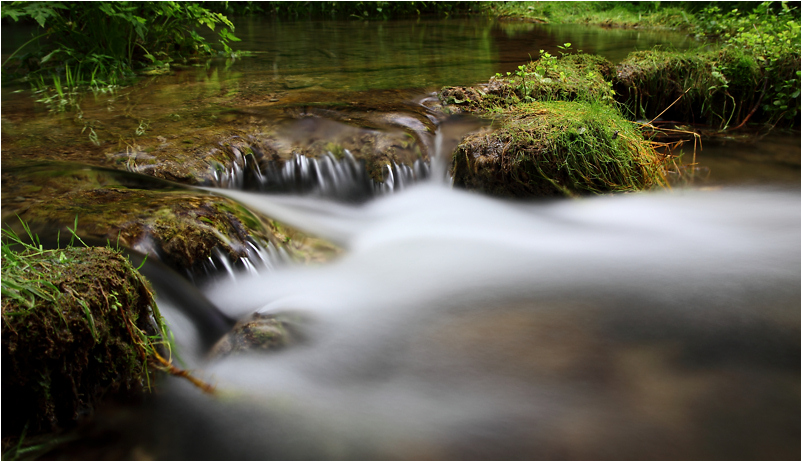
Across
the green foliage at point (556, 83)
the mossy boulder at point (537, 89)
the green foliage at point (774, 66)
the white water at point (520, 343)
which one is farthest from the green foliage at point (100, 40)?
the green foliage at point (774, 66)

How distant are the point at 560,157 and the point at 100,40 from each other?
5.20 m

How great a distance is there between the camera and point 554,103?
4.50m

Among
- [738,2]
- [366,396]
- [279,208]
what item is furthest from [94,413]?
[738,2]

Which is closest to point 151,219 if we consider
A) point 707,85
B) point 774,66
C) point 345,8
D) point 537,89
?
point 537,89

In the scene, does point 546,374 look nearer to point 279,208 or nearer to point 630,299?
point 630,299

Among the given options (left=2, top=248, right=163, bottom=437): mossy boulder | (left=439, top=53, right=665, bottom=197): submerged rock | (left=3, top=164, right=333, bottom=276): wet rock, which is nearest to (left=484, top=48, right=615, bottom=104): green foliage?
(left=439, top=53, right=665, bottom=197): submerged rock

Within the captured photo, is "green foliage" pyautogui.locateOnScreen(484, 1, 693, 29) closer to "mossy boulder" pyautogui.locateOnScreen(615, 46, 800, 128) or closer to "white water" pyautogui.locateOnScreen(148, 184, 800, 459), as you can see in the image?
"mossy boulder" pyautogui.locateOnScreen(615, 46, 800, 128)

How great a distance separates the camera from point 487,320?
2734 millimetres

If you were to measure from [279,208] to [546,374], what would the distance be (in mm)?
2120

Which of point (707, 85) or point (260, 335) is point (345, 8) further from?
point (260, 335)

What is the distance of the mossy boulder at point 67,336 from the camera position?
171cm

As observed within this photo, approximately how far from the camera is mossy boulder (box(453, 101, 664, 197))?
3.95 meters

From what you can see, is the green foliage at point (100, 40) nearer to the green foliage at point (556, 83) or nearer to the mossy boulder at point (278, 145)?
the mossy boulder at point (278, 145)

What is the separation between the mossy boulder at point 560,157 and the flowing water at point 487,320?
0.16 meters
